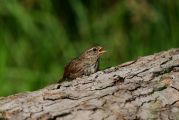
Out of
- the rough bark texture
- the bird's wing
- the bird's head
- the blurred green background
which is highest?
the blurred green background

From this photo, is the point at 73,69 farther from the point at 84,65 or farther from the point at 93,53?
the point at 93,53

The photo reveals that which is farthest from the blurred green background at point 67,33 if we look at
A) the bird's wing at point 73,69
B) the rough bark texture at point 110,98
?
the rough bark texture at point 110,98

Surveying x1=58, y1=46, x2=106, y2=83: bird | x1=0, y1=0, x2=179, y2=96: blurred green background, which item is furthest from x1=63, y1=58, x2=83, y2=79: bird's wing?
x1=0, y1=0, x2=179, y2=96: blurred green background

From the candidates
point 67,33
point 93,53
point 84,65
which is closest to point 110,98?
point 84,65

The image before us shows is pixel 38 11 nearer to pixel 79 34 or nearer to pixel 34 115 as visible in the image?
pixel 79 34

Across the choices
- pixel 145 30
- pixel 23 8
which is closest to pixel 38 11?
pixel 23 8

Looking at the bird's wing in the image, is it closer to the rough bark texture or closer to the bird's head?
the bird's head
